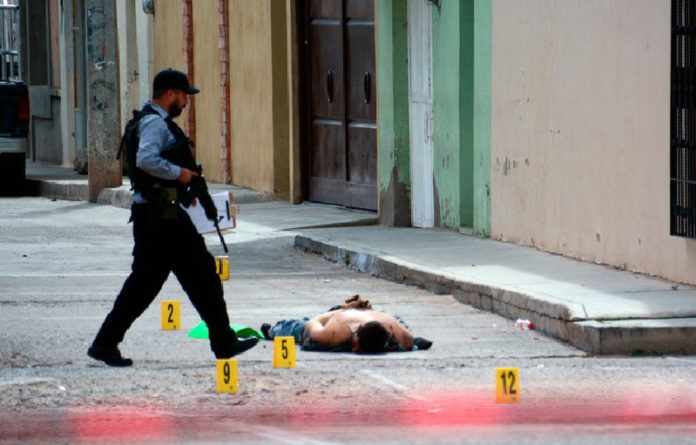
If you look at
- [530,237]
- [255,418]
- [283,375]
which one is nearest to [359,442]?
[255,418]

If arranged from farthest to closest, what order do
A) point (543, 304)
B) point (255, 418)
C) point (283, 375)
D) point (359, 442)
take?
point (543, 304)
point (283, 375)
point (255, 418)
point (359, 442)

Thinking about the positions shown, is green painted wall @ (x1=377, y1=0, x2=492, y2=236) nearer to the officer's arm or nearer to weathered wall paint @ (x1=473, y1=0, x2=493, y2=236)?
weathered wall paint @ (x1=473, y1=0, x2=493, y2=236)

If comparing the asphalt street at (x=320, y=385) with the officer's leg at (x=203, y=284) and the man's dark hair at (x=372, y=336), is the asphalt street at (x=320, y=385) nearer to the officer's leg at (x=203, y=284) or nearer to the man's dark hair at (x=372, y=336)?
the man's dark hair at (x=372, y=336)

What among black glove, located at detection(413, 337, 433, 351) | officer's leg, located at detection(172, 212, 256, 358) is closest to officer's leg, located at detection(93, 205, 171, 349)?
officer's leg, located at detection(172, 212, 256, 358)

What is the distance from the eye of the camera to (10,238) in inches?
698

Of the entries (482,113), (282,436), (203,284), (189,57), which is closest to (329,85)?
(482,113)

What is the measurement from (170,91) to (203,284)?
1122 mm

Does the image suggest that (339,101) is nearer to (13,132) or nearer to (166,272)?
(13,132)

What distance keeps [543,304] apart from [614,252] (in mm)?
2024

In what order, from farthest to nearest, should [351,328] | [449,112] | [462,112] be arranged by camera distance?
[449,112]
[462,112]
[351,328]

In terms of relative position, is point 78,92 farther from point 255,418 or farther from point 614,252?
point 255,418

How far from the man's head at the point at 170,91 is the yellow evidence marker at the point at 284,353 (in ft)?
4.75

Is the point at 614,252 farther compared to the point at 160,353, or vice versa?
the point at 614,252

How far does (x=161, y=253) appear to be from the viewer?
31.5 ft
